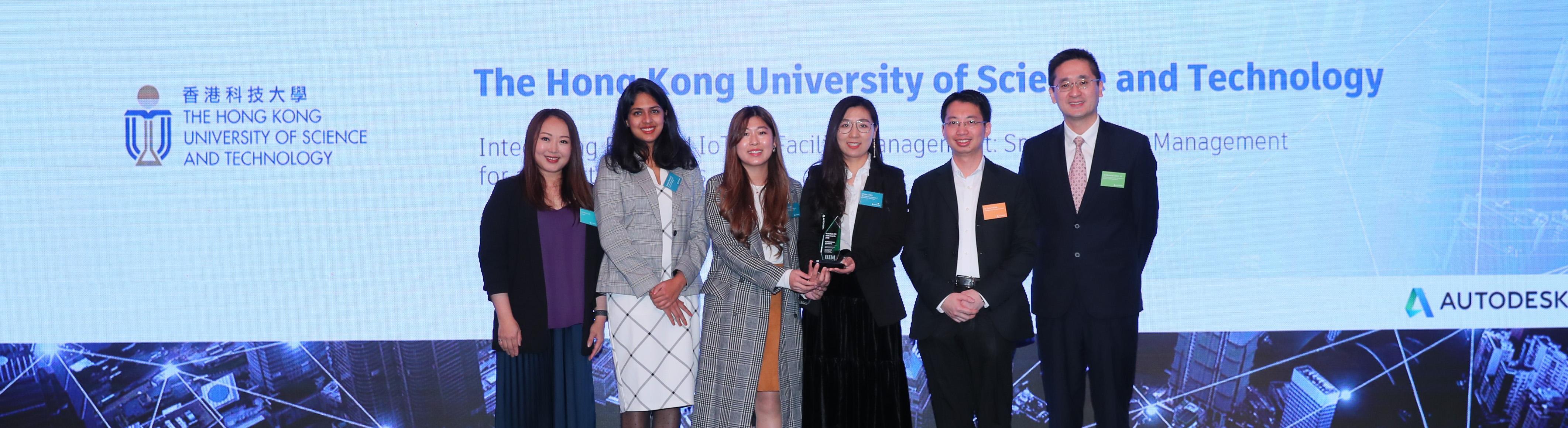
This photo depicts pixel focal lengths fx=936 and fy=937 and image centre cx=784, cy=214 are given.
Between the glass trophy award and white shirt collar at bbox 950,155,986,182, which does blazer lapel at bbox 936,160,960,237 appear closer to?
white shirt collar at bbox 950,155,986,182

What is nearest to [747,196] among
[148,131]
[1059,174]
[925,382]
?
[1059,174]

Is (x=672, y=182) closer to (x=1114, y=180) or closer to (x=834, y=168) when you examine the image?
(x=834, y=168)

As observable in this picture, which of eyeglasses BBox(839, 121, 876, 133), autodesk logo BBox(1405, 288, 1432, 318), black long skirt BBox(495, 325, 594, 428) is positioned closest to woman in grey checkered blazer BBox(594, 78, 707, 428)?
black long skirt BBox(495, 325, 594, 428)

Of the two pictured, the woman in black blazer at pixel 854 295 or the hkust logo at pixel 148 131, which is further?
the hkust logo at pixel 148 131

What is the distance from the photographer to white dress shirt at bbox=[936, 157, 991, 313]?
2689 mm

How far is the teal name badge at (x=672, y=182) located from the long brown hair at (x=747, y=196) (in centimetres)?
15

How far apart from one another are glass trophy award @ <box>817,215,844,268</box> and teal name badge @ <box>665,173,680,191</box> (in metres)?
0.48

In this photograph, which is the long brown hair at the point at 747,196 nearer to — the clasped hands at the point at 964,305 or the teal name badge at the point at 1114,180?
the clasped hands at the point at 964,305

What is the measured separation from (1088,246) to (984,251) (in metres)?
0.31

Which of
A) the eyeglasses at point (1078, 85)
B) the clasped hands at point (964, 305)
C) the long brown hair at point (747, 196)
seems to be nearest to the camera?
the clasped hands at point (964, 305)

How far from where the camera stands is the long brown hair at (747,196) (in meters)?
2.70

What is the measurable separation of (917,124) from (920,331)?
123cm

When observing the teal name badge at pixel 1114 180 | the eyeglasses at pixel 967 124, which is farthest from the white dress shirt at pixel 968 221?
the teal name badge at pixel 1114 180

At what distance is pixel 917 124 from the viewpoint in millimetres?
Answer: 3717
